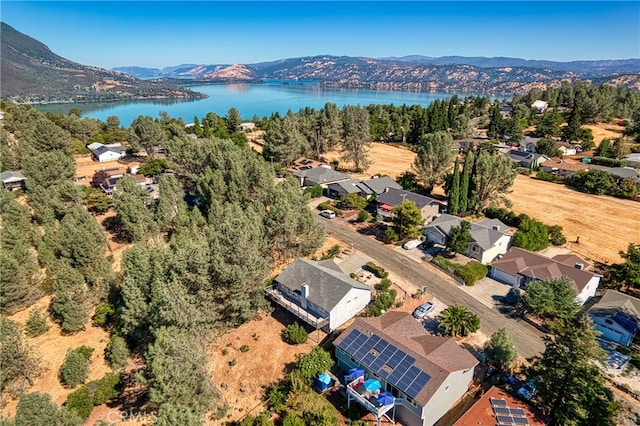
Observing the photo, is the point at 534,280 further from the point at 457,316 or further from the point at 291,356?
the point at 291,356

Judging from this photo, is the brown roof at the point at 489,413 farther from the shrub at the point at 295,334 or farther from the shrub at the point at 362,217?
the shrub at the point at 362,217

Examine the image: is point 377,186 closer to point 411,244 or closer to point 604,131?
point 411,244

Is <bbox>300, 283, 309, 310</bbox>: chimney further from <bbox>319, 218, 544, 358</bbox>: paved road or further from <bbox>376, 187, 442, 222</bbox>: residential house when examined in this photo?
<bbox>376, 187, 442, 222</bbox>: residential house

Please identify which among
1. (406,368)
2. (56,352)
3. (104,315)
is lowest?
(56,352)

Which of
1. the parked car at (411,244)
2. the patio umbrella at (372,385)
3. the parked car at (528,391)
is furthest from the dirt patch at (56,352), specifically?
the parked car at (411,244)


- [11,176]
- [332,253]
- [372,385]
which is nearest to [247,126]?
[11,176]

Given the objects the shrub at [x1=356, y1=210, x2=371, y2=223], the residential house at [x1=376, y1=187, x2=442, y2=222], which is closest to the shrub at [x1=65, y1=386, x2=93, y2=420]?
the shrub at [x1=356, y1=210, x2=371, y2=223]

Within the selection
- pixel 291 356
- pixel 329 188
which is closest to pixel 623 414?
pixel 291 356
